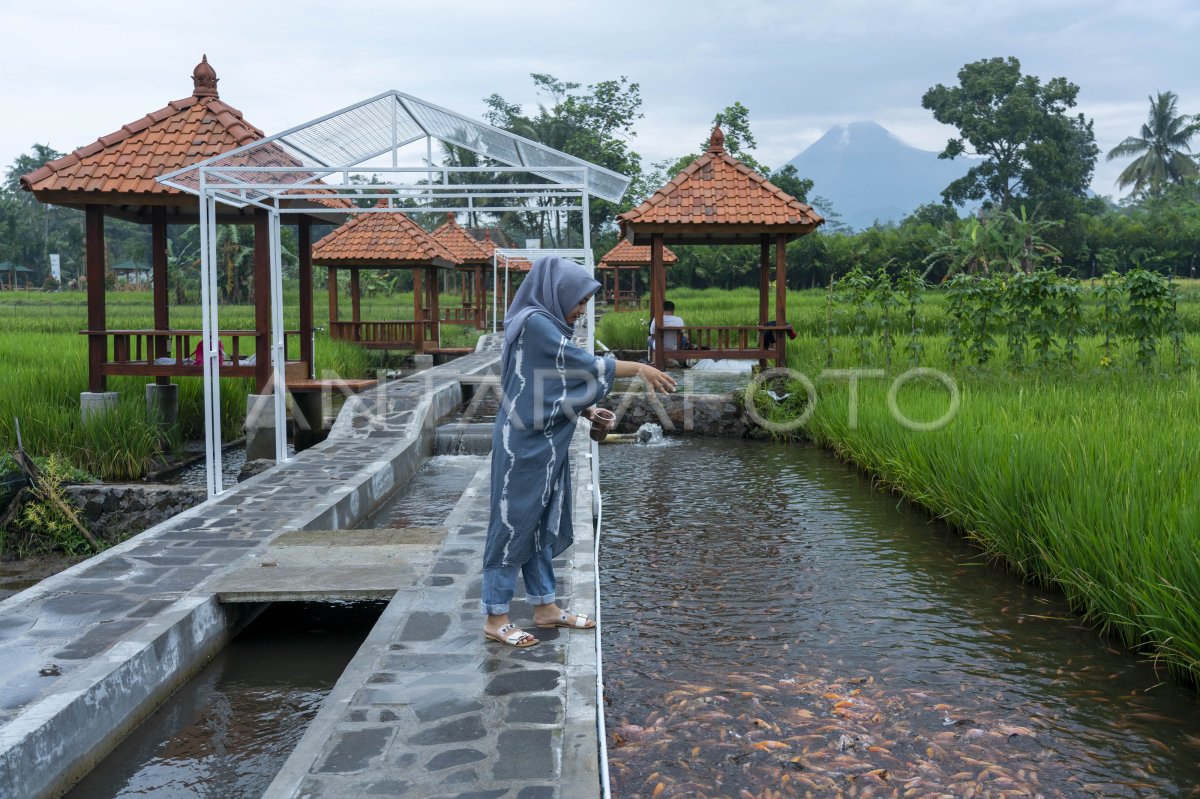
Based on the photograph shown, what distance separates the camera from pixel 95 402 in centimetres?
930

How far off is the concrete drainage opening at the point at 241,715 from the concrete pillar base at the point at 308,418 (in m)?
5.69

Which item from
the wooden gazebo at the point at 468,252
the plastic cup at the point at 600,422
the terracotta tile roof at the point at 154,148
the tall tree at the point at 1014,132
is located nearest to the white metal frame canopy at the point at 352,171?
the terracotta tile roof at the point at 154,148

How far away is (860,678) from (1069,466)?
77.1 inches

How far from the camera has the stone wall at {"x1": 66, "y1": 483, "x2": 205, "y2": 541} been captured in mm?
7062

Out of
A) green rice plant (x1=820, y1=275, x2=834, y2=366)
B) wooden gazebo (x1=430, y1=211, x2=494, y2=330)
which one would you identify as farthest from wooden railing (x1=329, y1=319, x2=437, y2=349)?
green rice plant (x1=820, y1=275, x2=834, y2=366)

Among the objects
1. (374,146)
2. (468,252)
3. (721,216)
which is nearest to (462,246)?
(468,252)

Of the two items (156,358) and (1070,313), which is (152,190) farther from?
(1070,313)

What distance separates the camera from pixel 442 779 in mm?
2738

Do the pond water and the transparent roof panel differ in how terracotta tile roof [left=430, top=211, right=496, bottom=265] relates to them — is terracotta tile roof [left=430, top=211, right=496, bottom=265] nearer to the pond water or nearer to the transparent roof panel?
the transparent roof panel

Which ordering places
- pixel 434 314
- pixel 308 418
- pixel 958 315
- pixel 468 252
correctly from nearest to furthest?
pixel 308 418, pixel 958 315, pixel 434 314, pixel 468 252

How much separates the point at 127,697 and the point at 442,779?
1.47 metres

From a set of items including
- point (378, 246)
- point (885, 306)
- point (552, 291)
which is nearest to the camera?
point (552, 291)

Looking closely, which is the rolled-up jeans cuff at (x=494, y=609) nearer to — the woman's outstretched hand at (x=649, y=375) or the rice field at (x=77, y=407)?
the woman's outstretched hand at (x=649, y=375)

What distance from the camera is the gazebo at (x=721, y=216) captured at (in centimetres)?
1209
